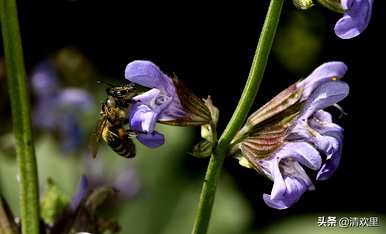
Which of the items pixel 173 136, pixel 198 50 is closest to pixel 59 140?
pixel 173 136

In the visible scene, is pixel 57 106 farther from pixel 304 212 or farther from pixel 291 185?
pixel 291 185

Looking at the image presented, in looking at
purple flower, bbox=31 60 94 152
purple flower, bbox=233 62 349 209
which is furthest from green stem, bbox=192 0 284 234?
purple flower, bbox=31 60 94 152

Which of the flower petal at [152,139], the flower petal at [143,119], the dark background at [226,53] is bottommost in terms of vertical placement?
the dark background at [226,53]

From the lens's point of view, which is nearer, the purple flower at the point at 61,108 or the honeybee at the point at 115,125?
the honeybee at the point at 115,125

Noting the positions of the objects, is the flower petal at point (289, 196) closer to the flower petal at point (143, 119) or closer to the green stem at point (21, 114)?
the flower petal at point (143, 119)

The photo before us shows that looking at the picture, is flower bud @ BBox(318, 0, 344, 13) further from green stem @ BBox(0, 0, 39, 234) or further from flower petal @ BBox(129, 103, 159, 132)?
green stem @ BBox(0, 0, 39, 234)

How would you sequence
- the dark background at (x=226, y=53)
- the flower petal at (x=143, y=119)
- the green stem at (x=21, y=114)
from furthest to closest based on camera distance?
the dark background at (x=226, y=53) → the green stem at (x=21, y=114) → the flower petal at (x=143, y=119)

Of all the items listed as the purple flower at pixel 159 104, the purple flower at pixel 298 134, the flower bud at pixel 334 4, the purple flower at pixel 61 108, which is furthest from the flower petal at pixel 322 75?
the purple flower at pixel 61 108

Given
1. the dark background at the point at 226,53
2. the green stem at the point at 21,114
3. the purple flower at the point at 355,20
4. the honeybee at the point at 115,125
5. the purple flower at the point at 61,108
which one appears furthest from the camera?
the dark background at the point at 226,53
